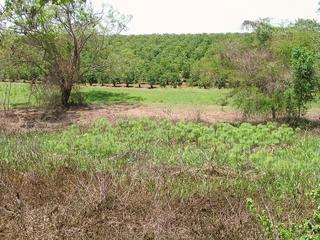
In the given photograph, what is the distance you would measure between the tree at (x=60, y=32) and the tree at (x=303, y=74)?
36.9 ft

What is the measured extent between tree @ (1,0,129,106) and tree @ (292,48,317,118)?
36.9 feet

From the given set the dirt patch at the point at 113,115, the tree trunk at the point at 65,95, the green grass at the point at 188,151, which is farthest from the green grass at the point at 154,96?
the green grass at the point at 188,151

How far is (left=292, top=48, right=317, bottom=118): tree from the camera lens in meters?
20.2

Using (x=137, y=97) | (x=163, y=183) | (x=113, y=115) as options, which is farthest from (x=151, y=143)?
(x=137, y=97)

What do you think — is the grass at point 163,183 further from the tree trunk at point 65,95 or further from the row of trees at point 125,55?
the tree trunk at point 65,95

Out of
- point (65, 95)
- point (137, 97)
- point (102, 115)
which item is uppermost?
point (65, 95)

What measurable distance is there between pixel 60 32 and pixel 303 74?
12.8m

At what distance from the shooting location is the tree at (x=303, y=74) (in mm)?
20219

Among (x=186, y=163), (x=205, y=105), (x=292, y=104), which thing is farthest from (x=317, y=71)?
(x=186, y=163)

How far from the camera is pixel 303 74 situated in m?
20.5

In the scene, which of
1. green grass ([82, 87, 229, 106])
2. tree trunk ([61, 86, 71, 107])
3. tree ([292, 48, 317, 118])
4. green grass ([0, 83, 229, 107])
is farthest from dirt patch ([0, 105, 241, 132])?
tree ([292, 48, 317, 118])

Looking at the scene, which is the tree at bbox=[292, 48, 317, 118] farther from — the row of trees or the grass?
the grass

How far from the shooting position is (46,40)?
25.4 metres

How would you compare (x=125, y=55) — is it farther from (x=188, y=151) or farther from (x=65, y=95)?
(x=188, y=151)
